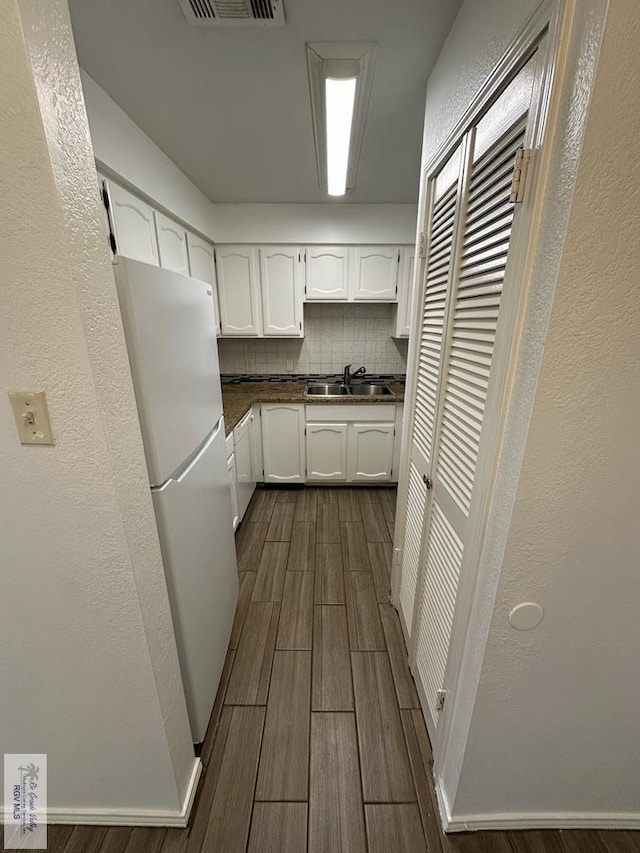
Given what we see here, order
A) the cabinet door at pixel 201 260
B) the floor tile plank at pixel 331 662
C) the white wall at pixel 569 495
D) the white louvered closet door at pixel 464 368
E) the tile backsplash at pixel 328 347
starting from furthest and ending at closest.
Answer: the tile backsplash at pixel 328 347
the cabinet door at pixel 201 260
the floor tile plank at pixel 331 662
the white louvered closet door at pixel 464 368
the white wall at pixel 569 495

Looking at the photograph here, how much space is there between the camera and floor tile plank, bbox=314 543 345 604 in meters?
1.91

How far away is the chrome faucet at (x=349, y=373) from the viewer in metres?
3.23

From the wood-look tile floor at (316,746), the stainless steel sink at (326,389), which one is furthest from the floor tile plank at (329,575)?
the stainless steel sink at (326,389)

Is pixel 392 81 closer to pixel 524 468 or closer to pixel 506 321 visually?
pixel 506 321

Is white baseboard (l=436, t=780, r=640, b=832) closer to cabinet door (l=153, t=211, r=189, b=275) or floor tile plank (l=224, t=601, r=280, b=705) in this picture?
floor tile plank (l=224, t=601, r=280, b=705)

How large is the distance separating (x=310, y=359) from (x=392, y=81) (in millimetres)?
2173

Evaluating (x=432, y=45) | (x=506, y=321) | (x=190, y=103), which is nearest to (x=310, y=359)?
(x=190, y=103)

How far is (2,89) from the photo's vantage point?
508 mm

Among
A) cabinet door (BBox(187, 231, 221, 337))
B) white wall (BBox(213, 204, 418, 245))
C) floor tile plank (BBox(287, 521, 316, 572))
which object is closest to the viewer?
floor tile plank (BBox(287, 521, 316, 572))

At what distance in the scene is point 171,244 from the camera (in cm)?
202

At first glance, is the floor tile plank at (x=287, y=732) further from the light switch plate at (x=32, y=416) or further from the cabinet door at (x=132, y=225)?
the cabinet door at (x=132, y=225)

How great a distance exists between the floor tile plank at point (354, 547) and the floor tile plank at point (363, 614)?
6cm

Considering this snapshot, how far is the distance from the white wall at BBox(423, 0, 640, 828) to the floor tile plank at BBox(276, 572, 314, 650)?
0.77 m

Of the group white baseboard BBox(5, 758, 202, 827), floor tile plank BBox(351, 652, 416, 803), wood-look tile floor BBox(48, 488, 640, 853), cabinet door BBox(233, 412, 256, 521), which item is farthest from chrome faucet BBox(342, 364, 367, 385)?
white baseboard BBox(5, 758, 202, 827)
